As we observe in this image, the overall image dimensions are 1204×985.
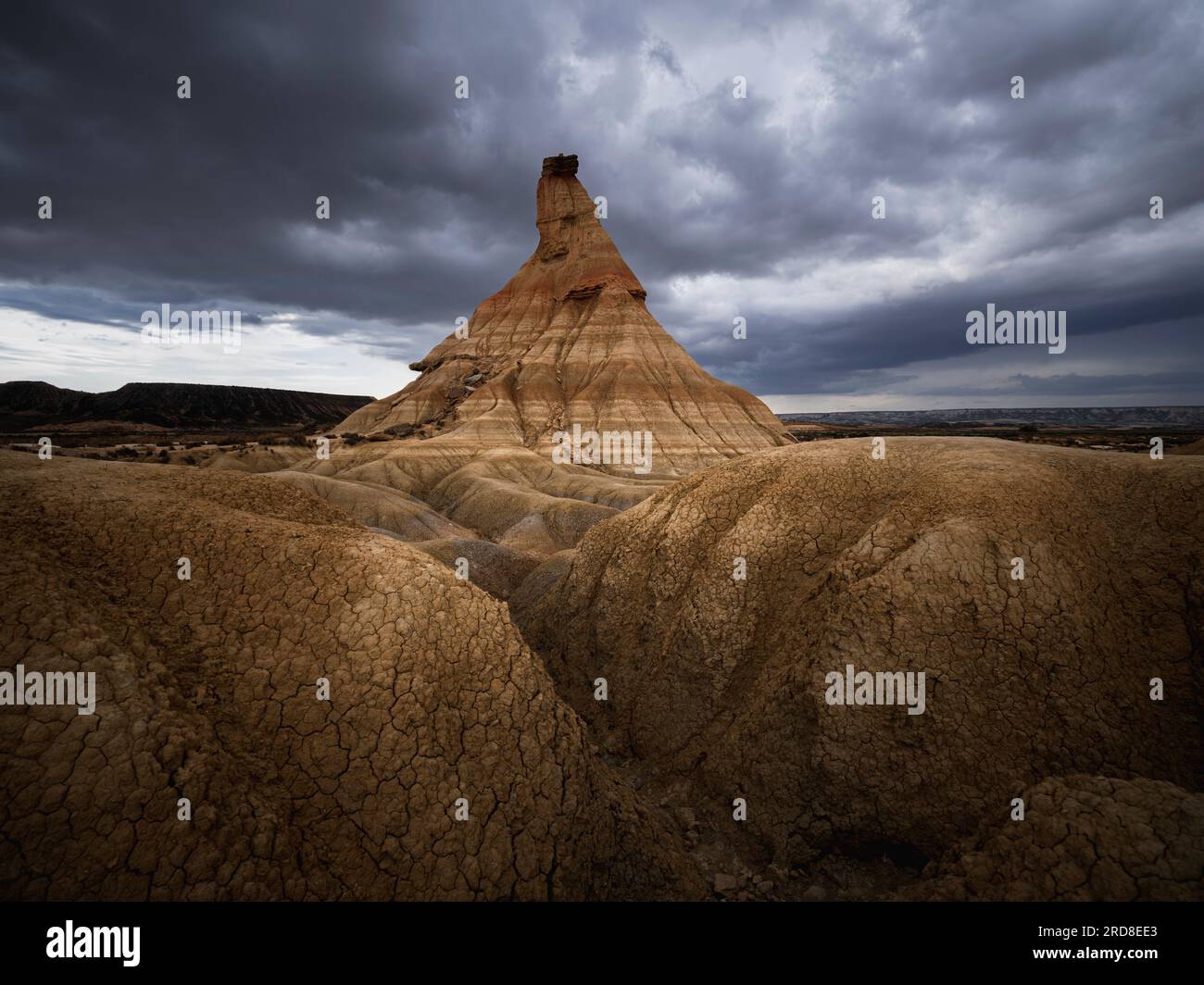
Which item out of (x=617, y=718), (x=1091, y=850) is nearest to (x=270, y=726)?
(x=617, y=718)

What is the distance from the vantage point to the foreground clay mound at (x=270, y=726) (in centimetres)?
379

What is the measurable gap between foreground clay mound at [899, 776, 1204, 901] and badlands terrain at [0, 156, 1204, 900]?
23 mm

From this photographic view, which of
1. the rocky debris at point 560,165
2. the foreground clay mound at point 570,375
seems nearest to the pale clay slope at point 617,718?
the foreground clay mound at point 570,375

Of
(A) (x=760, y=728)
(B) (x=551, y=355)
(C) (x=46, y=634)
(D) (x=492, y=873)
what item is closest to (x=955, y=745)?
Answer: (A) (x=760, y=728)

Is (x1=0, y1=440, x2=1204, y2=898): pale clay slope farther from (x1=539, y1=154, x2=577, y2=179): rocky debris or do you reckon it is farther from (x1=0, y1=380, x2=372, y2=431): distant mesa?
(x1=0, y1=380, x2=372, y2=431): distant mesa

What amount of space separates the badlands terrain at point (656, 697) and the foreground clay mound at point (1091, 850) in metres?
0.02

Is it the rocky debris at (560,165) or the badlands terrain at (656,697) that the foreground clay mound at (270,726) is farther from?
the rocky debris at (560,165)

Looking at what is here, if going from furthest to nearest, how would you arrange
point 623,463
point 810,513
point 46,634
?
point 623,463
point 810,513
point 46,634

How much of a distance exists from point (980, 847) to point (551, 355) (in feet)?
215

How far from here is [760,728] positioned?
7.75 metres

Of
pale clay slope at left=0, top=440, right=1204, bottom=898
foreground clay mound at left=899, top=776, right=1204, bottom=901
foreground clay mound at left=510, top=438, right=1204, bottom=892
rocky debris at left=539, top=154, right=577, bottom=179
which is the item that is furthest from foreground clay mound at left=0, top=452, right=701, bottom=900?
rocky debris at left=539, top=154, right=577, bottom=179

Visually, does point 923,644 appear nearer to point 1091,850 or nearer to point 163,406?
point 1091,850

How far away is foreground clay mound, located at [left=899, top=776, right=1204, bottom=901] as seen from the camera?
4094 millimetres
